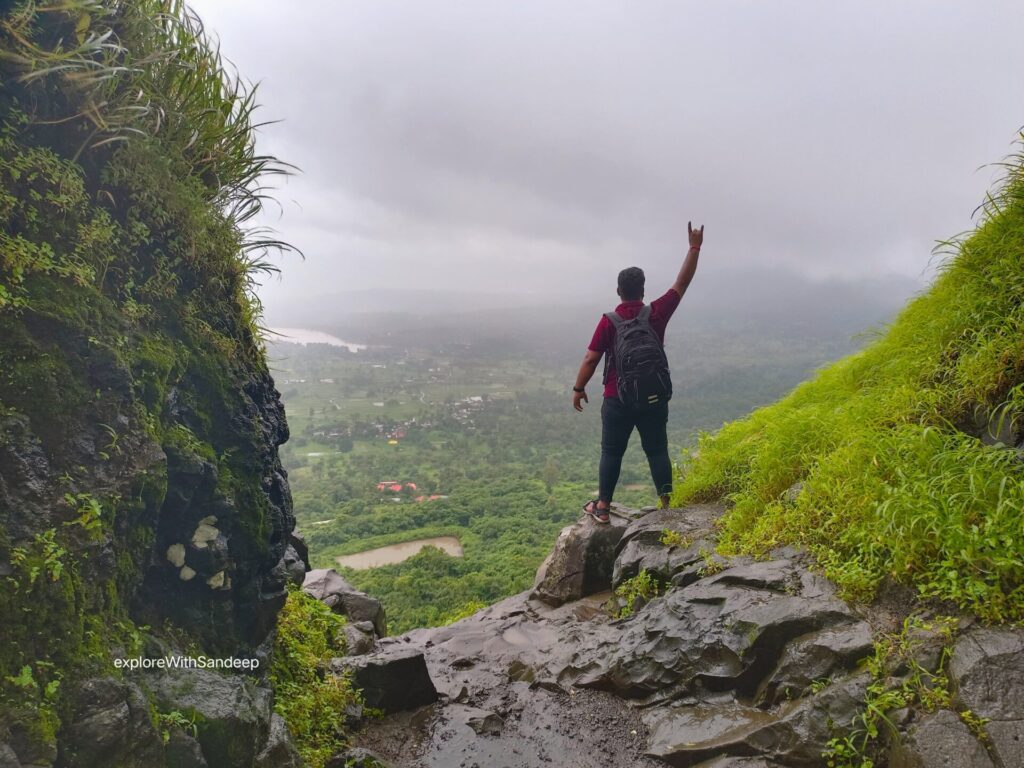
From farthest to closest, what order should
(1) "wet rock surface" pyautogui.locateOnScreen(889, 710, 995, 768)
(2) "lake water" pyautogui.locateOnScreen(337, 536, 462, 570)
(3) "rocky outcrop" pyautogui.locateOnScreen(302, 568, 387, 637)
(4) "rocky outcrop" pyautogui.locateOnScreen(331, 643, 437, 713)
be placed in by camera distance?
(2) "lake water" pyautogui.locateOnScreen(337, 536, 462, 570) → (3) "rocky outcrop" pyautogui.locateOnScreen(302, 568, 387, 637) → (4) "rocky outcrop" pyautogui.locateOnScreen(331, 643, 437, 713) → (1) "wet rock surface" pyautogui.locateOnScreen(889, 710, 995, 768)

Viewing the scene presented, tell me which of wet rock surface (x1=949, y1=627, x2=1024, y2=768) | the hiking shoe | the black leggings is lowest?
the hiking shoe

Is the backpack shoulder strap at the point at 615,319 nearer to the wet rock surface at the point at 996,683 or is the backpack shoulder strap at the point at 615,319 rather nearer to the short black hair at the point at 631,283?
the short black hair at the point at 631,283

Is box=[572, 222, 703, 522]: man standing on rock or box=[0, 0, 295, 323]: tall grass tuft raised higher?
box=[0, 0, 295, 323]: tall grass tuft

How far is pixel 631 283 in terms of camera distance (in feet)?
17.8

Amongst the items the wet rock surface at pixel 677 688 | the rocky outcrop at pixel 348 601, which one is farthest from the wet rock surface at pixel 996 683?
the rocky outcrop at pixel 348 601

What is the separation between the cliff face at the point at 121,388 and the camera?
2213mm

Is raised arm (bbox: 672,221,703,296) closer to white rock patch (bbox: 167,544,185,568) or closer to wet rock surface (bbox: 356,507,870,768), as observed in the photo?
wet rock surface (bbox: 356,507,870,768)

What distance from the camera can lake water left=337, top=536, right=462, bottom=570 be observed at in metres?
46.2

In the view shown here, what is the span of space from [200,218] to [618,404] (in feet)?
13.7

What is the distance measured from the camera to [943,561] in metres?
2.96

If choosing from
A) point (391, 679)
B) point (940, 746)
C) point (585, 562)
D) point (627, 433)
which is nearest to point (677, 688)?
point (940, 746)

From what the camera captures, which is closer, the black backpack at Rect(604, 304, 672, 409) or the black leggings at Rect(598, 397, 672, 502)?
the black backpack at Rect(604, 304, 672, 409)

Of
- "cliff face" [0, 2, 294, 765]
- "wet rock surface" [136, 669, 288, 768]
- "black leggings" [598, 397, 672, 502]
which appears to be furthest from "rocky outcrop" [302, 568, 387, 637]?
"wet rock surface" [136, 669, 288, 768]

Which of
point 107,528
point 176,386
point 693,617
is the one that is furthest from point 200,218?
point 693,617
